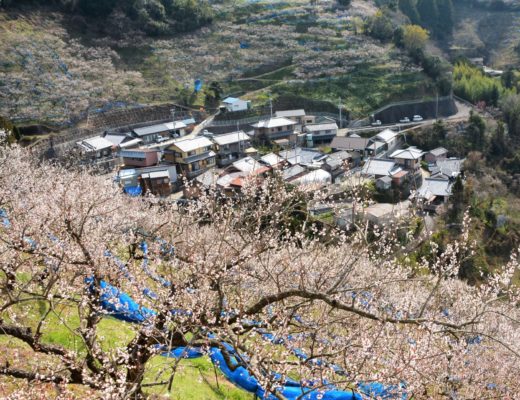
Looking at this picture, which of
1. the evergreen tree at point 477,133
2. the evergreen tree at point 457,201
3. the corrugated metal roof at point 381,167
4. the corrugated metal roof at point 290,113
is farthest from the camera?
the corrugated metal roof at point 290,113

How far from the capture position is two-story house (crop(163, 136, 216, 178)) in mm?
30844

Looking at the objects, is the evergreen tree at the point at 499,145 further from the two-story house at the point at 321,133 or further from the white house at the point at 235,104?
the white house at the point at 235,104

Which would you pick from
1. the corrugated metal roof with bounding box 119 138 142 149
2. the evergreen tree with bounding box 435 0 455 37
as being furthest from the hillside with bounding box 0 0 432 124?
the evergreen tree with bounding box 435 0 455 37

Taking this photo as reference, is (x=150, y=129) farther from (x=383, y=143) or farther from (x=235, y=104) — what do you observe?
(x=383, y=143)

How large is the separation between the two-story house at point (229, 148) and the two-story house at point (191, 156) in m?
0.86

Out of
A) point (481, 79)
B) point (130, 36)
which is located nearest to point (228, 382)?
point (130, 36)

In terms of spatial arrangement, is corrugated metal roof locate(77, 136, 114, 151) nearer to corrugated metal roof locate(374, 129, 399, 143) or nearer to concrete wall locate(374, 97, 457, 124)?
corrugated metal roof locate(374, 129, 399, 143)

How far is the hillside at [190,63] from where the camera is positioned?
119 ft

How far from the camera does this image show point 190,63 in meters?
44.8

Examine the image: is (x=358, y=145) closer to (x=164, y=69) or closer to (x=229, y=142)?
(x=229, y=142)

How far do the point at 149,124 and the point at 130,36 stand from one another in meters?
14.7

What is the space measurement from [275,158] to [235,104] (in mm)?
10162

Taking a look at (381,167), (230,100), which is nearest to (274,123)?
(230,100)

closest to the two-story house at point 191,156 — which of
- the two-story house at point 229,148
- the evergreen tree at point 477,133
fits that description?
the two-story house at point 229,148
